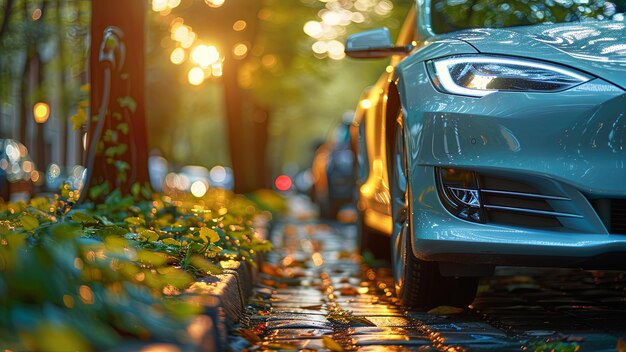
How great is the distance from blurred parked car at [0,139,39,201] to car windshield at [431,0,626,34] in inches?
419

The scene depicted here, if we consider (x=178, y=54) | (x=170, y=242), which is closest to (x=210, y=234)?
(x=170, y=242)

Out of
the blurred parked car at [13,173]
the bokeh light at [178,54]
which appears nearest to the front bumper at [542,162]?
the blurred parked car at [13,173]

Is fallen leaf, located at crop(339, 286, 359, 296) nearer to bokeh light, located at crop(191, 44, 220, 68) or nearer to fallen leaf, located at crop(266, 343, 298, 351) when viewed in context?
fallen leaf, located at crop(266, 343, 298, 351)

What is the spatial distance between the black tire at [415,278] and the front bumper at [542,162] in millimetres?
466

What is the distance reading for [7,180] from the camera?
53.4 ft

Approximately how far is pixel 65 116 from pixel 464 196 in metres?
22.9

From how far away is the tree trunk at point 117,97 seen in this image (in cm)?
803

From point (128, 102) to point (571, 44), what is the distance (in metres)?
4.10

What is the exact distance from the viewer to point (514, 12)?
6012 millimetres

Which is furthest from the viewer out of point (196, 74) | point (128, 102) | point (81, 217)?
point (196, 74)

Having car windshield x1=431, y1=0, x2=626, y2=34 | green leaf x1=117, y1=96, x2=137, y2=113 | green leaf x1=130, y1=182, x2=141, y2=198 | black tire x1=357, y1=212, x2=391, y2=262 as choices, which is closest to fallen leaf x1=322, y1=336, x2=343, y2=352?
car windshield x1=431, y1=0, x2=626, y2=34

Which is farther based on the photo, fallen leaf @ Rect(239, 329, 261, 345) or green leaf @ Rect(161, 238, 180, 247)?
green leaf @ Rect(161, 238, 180, 247)

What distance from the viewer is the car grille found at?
464 centimetres

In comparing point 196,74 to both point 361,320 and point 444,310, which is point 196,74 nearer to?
point 444,310
